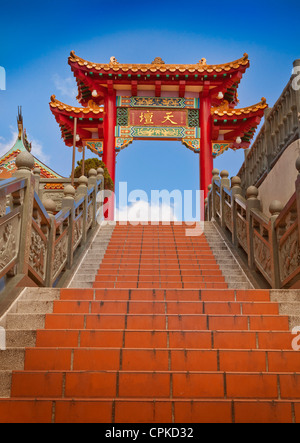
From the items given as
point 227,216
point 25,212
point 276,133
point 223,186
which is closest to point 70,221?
point 25,212

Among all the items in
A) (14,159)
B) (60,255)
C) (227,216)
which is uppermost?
(14,159)

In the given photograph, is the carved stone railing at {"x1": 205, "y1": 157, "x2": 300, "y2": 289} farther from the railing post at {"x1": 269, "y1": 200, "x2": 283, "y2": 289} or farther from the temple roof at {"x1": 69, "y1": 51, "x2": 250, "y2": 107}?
the temple roof at {"x1": 69, "y1": 51, "x2": 250, "y2": 107}

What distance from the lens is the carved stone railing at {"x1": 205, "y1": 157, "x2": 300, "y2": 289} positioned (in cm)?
486

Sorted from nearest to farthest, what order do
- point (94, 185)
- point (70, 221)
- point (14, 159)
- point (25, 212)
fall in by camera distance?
point (25, 212), point (70, 221), point (94, 185), point (14, 159)

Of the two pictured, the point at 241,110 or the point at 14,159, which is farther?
the point at 241,110

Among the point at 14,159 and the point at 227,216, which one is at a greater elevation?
the point at 14,159

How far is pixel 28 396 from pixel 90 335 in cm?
74

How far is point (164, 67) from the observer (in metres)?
14.5

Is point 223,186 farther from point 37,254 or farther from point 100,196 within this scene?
point 37,254

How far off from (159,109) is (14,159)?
→ 486 centimetres

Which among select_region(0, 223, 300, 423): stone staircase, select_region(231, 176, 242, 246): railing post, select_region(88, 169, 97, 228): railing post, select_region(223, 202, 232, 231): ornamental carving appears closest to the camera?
select_region(0, 223, 300, 423): stone staircase

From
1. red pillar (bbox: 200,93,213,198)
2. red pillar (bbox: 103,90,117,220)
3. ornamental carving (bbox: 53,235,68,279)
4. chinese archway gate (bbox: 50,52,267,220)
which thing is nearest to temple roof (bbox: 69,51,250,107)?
chinese archway gate (bbox: 50,52,267,220)

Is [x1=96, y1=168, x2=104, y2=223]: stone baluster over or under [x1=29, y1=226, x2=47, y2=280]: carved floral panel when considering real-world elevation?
over
